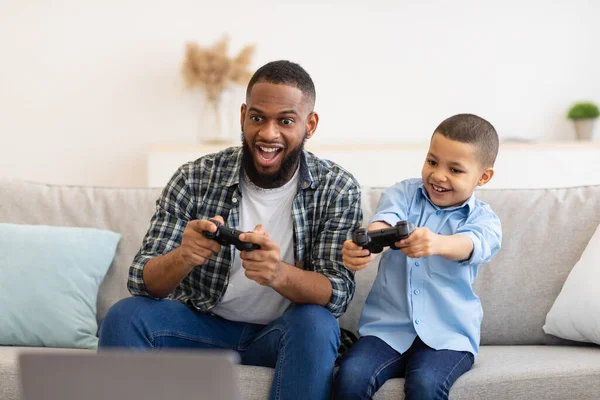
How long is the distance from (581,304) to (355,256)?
668 mm

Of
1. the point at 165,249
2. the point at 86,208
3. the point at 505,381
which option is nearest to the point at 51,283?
the point at 86,208

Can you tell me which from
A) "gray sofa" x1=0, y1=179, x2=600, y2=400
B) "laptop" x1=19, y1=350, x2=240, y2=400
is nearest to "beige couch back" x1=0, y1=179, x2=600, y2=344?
"gray sofa" x1=0, y1=179, x2=600, y2=400

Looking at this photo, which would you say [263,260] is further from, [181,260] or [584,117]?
[584,117]

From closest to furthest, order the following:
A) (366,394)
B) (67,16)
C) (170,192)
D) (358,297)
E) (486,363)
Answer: (366,394) → (486,363) → (170,192) → (358,297) → (67,16)

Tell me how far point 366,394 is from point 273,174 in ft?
2.02

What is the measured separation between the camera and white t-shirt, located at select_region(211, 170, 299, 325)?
1844 millimetres

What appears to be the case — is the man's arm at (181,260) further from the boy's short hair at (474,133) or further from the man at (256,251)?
the boy's short hair at (474,133)

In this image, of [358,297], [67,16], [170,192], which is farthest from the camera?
[67,16]

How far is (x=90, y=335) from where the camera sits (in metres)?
2.01

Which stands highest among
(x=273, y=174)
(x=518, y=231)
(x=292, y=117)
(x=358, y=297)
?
(x=292, y=117)

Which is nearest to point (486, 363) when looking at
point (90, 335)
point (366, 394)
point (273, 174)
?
point (366, 394)

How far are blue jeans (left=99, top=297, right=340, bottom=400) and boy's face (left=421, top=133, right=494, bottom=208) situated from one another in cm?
41

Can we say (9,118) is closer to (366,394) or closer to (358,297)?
(358,297)

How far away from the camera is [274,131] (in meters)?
1.84
